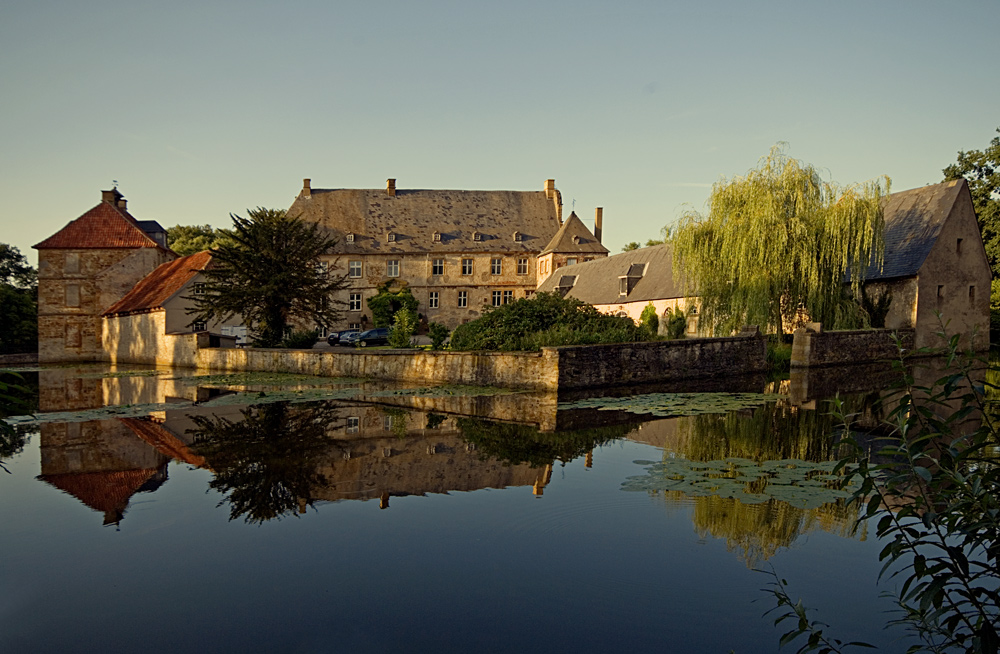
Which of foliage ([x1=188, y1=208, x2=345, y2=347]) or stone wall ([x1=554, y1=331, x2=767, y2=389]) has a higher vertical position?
foliage ([x1=188, y1=208, x2=345, y2=347])

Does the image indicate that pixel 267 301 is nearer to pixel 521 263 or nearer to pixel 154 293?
pixel 154 293

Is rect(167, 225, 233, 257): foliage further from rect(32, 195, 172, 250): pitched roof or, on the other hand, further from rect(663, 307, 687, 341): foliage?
rect(663, 307, 687, 341): foliage

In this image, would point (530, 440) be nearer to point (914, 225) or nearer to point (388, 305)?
point (914, 225)

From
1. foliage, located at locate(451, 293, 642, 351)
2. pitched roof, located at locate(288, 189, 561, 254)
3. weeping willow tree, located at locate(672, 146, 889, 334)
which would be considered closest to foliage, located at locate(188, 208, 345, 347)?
foliage, located at locate(451, 293, 642, 351)

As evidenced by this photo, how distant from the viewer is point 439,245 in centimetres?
5541

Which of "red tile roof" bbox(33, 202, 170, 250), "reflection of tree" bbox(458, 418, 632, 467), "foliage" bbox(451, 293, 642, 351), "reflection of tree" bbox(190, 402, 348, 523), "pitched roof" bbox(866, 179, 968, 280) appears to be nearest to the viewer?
"reflection of tree" bbox(190, 402, 348, 523)

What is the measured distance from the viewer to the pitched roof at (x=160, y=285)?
119ft

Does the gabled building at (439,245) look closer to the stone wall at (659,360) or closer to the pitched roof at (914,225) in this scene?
the pitched roof at (914,225)

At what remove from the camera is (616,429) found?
12148mm

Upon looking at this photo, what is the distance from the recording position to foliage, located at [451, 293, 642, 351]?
21.0 m

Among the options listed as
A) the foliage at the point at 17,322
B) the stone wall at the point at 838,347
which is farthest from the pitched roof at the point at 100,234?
the stone wall at the point at 838,347

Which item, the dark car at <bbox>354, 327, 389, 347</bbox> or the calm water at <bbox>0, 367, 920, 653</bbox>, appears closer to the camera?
the calm water at <bbox>0, 367, 920, 653</bbox>

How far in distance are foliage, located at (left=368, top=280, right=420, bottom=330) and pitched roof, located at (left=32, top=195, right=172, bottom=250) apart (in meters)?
14.6

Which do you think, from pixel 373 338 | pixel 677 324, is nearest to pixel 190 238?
pixel 373 338
